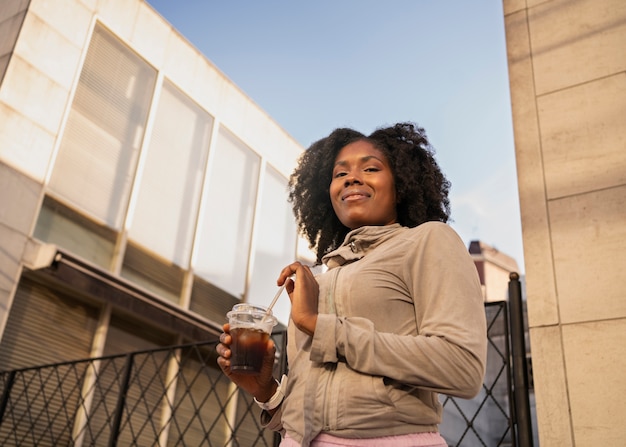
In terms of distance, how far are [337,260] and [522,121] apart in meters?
1.71

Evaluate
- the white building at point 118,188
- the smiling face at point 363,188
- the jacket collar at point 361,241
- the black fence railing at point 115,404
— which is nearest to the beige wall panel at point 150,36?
the white building at point 118,188

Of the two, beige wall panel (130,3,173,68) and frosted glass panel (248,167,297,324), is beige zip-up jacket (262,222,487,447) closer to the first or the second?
beige wall panel (130,3,173,68)

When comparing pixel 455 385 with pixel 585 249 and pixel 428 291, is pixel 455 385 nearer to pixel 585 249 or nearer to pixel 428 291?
pixel 428 291

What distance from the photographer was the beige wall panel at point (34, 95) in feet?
23.1

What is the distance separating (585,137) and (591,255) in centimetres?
58

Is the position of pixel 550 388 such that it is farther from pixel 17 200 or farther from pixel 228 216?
pixel 228 216

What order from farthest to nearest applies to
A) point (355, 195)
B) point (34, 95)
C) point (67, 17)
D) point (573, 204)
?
point (67, 17) < point (34, 95) < point (573, 204) < point (355, 195)

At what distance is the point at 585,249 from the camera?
2.55 metres

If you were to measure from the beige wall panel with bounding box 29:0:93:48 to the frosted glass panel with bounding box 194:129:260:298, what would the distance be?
2.86m

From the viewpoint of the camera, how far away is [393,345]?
4.33 ft

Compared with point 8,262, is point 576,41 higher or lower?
lower

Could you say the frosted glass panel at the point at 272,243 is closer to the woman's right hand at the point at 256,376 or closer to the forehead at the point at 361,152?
the forehead at the point at 361,152

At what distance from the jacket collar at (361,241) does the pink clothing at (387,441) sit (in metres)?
0.51

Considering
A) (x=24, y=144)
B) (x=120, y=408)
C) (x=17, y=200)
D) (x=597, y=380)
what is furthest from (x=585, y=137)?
(x=24, y=144)
